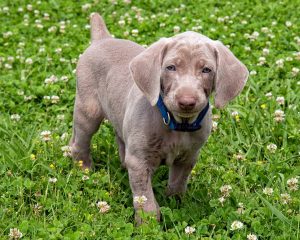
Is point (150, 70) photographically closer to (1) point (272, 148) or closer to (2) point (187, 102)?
(2) point (187, 102)

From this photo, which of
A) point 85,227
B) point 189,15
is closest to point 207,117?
point 85,227

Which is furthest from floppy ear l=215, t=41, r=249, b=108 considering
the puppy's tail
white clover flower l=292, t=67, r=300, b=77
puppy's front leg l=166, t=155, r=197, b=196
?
white clover flower l=292, t=67, r=300, b=77

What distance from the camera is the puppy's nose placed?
4.17 metres

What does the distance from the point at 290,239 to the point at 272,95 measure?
2.62 meters

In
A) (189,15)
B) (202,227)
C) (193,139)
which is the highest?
(193,139)

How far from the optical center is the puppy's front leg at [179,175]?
507 centimetres

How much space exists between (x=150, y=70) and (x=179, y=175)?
1.14 meters

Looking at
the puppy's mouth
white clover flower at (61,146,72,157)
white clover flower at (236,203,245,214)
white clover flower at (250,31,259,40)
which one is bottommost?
white clover flower at (250,31,259,40)

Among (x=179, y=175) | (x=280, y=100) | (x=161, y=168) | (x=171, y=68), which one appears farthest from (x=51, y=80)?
(x=171, y=68)

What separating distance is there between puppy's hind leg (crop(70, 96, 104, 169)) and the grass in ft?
0.45

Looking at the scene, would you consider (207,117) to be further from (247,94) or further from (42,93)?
(42,93)

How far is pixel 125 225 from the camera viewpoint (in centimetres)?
473

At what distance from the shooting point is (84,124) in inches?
227

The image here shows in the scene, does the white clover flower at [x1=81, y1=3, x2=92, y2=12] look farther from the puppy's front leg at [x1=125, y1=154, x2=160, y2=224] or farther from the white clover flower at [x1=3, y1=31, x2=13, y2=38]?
the puppy's front leg at [x1=125, y1=154, x2=160, y2=224]
